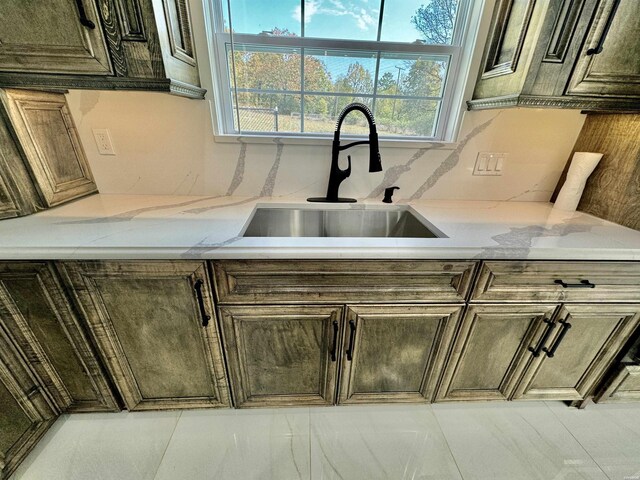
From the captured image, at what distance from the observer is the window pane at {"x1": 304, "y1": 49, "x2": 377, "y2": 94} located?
1.28 meters

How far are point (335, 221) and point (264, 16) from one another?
1.02 meters

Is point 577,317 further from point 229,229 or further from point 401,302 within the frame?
point 229,229

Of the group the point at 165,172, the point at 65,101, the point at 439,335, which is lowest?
the point at 439,335

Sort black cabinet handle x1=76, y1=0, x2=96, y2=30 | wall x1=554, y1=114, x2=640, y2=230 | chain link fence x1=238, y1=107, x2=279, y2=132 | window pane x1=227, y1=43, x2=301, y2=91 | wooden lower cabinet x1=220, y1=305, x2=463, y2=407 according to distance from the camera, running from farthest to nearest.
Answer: chain link fence x1=238, y1=107, x2=279, y2=132 → window pane x1=227, y1=43, x2=301, y2=91 → wall x1=554, y1=114, x2=640, y2=230 → wooden lower cabinet x1=220, y1=305, x2=463, y2=407 → black cabinet handle x1=76, y1=0, x2=96, y2=30

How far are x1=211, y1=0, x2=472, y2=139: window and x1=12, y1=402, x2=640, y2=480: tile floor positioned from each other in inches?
57.4

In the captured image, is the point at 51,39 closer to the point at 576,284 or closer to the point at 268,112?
the point at 268,112

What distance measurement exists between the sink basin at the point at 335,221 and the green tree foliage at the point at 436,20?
83 centimetres

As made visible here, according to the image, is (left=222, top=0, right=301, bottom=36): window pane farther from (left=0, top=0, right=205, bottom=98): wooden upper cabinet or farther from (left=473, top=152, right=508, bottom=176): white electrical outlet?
(left=473, top=152, right=508, bottom=176): white electrical outlet

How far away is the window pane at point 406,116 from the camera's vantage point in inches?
54.7

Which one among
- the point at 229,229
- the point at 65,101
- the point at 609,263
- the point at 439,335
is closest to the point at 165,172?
the point at 65,101

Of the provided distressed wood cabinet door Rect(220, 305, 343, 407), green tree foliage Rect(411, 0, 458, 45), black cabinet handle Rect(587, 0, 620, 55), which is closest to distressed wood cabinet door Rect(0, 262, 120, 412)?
distressed wood cabinet door Rect(220, 305, 343, 407)

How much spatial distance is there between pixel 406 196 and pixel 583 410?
1.42m

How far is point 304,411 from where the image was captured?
4.33ft

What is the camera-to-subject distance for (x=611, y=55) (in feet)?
3.14
